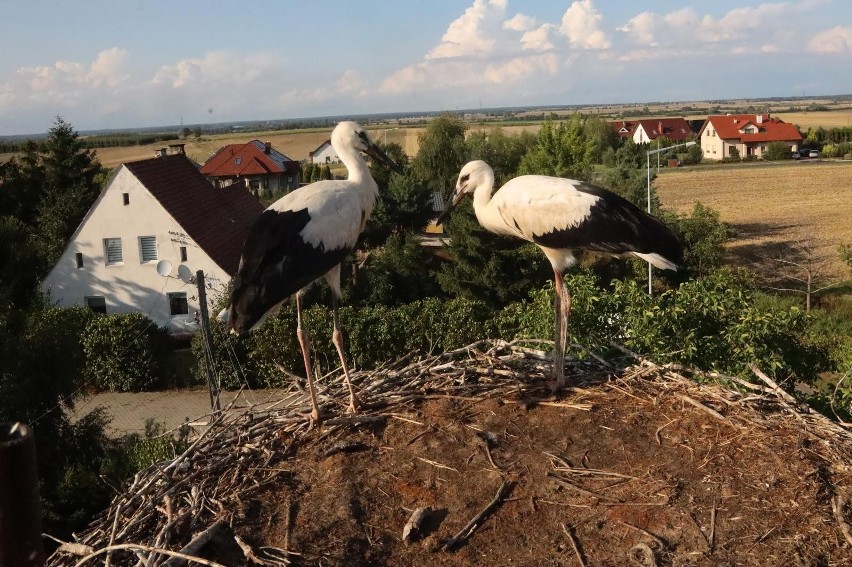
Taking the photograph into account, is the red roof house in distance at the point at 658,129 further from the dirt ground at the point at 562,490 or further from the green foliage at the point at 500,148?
the dirt ground at the point at 562,490

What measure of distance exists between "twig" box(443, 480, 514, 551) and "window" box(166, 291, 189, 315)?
18.2m

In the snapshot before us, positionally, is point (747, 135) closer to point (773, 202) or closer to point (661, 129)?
point (661, 129)

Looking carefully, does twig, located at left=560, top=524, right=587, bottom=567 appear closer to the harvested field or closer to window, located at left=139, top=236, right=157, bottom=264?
window, located at left=139, top=236, right=157, bottom=264

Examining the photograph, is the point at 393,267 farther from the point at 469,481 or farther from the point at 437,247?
the point at 469,481

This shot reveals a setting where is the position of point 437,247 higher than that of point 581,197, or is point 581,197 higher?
point 581,197

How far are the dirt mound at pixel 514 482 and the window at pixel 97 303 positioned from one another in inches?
712

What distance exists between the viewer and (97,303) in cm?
2188

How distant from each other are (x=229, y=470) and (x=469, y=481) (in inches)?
57.6

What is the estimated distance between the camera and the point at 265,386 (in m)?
17.2

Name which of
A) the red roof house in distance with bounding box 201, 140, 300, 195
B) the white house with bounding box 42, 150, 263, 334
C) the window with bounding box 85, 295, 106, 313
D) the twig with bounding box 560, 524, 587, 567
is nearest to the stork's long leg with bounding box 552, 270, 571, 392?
the twig with bounding box 560, 524, 587, 567

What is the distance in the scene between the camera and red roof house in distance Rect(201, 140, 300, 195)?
51.6 m

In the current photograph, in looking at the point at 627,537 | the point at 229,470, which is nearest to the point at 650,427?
the point at 627,537

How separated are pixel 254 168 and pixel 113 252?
31089mm

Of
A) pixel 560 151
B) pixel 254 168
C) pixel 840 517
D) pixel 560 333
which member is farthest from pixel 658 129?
pixel 840 517
